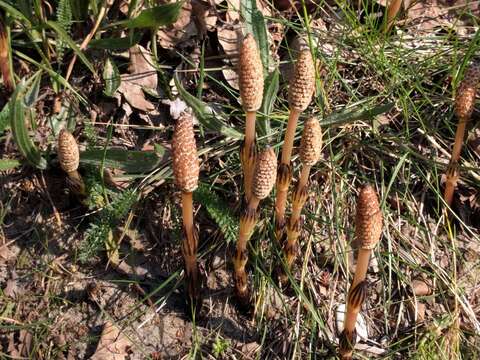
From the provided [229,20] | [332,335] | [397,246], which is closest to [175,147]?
[332,335]

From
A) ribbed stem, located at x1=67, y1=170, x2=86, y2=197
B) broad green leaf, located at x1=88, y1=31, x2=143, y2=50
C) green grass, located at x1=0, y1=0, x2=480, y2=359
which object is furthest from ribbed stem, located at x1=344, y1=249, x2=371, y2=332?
broad green leaf, located at x1=88, y1=31, x2=143, y2=50

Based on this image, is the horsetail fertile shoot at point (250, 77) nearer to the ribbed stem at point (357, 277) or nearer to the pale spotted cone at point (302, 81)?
the pale spotted cone at point (302, 81)

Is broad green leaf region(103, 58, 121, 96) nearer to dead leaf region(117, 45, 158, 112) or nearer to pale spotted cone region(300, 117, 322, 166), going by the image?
dead leaf region(117, 45, 158, 112)

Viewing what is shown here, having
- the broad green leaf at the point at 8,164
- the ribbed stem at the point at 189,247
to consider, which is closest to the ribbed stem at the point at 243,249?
the ribbed stem at the point at 189,247

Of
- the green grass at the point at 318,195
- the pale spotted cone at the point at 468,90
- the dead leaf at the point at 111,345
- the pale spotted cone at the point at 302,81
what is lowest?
the dead leaf at the point at 111,345

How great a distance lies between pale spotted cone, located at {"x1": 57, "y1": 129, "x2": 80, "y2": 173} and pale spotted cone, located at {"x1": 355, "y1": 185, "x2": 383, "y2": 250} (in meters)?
0.90

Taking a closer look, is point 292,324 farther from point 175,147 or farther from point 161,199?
point 175,147

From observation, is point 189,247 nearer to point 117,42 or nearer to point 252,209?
point 252,209

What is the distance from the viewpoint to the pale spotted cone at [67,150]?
1849 mm

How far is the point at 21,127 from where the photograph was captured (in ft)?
6.54

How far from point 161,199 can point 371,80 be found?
37.6 inches

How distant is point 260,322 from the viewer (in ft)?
6.37

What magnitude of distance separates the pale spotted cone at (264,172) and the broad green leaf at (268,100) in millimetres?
659

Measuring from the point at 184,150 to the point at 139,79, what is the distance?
1.04 metres
